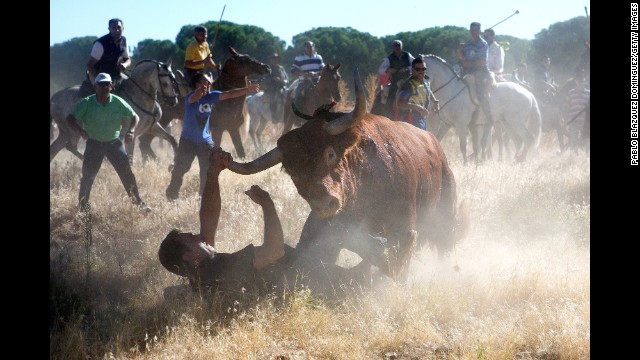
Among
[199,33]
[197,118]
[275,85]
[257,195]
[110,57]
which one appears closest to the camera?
[257,195]

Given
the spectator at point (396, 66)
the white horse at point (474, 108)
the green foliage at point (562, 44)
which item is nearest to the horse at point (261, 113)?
the white horse at point (474, 108)

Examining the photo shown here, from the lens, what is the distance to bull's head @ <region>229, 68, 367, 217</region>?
17.9 feet

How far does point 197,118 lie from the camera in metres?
10.1

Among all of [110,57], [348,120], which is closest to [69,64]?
[110,57]

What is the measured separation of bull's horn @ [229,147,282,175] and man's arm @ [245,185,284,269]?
0.17 metres

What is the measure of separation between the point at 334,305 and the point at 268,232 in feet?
2.93

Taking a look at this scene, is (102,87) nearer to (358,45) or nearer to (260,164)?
(260,164)

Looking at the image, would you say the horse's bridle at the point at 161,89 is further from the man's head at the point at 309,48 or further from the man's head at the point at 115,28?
the man's head at the point at 309,48

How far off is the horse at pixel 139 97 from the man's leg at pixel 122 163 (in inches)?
134

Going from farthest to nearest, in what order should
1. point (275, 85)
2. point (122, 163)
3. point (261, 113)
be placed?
point (261, 113), point (275, 85), point (122, 163)

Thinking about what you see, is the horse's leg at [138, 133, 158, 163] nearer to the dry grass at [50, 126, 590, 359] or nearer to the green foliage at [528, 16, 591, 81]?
the dry grass at [50, 126, 590, 359]

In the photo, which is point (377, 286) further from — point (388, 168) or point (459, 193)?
point (459, 193)

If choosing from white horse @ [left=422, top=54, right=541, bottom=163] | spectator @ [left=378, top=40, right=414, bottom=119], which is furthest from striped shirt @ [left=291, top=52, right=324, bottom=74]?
spectator @ [left=378, top=40, right=414, bottom=119]
